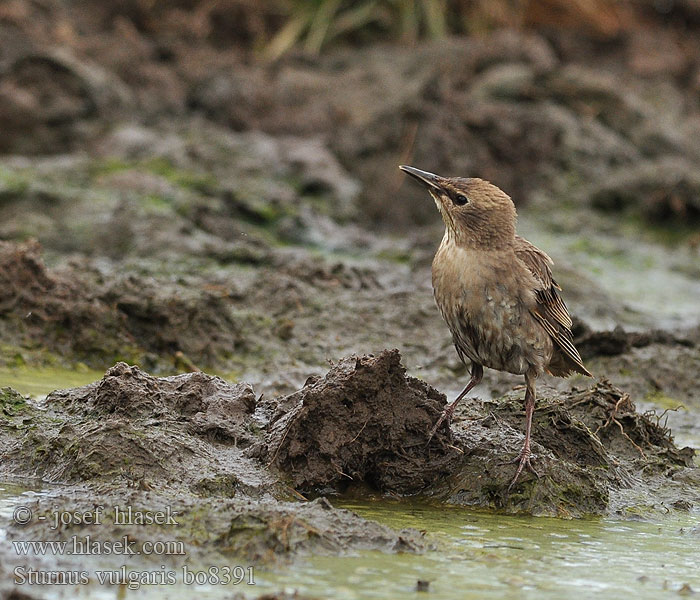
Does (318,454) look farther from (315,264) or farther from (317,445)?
(315,264)

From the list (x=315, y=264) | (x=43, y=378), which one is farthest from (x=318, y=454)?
(x=315, y=264)

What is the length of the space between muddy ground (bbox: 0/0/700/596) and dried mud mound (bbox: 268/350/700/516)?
0.01 metres

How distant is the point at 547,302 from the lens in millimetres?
6320

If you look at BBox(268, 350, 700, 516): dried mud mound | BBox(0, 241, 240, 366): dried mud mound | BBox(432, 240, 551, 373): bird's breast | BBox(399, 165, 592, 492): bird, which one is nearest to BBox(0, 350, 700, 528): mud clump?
BBox(268, 350, 700, 516): dried mud mound

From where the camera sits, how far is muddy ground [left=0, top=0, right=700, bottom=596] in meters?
5.79

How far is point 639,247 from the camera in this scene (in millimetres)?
13633

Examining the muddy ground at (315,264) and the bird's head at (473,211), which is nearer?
the muddy ground at (315,264)

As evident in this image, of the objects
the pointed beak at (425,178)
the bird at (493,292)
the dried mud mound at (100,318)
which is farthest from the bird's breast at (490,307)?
the dried mud mound at (100,318)

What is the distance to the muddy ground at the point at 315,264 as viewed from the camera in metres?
5.79

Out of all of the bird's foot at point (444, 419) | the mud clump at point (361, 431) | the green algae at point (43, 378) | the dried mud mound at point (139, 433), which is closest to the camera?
the dried mud mound at point (139, 433)

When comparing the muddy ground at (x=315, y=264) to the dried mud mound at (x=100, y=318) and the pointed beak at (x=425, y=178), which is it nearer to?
the dried mud mound at (x=100, y=318)

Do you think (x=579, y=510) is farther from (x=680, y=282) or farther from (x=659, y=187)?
(x=659, y=187)

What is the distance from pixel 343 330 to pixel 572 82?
7.29 meters

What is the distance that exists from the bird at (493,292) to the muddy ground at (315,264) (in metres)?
0.33
